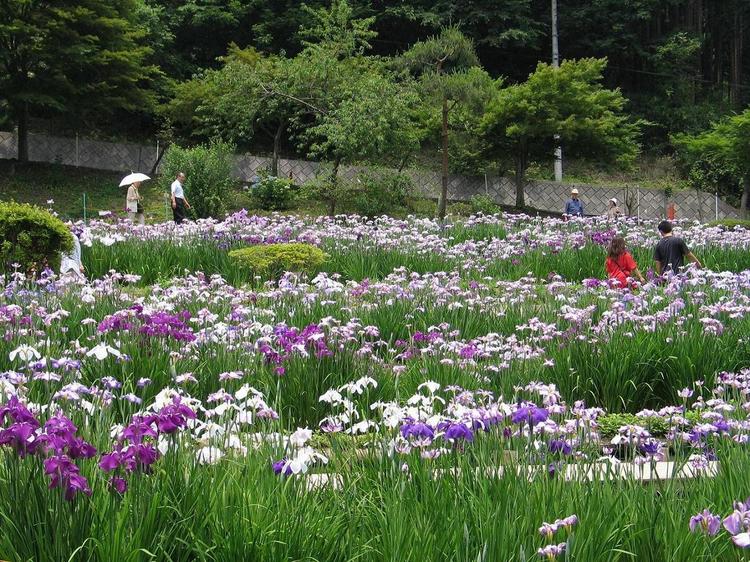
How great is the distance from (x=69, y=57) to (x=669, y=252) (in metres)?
20.8

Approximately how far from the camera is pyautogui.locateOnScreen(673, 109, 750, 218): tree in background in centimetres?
2350

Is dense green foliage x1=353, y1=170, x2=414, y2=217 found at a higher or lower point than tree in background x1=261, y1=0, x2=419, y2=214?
lower

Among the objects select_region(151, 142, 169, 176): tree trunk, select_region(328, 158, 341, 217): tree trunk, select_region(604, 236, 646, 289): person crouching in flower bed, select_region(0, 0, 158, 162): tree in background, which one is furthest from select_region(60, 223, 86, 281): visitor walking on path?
select_region(151, 142, 169, 176): tree trunk

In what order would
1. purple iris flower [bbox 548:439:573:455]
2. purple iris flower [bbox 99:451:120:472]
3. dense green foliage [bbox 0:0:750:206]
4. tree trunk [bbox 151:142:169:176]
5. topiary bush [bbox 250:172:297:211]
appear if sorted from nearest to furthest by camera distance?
purple iris flower [bbox 99:451:120:472] < purple iris flower [bbox 548:439:573:455] < dense green foliage [bbox 0:0:750:206] < topiary bush [bbox 250:172:297:211] < tree trunk [bbox 151:142:169:176]

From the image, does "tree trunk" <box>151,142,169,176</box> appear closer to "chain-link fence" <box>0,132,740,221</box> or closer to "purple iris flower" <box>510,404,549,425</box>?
"chain-link fence" <box>0,132,740,221</box>

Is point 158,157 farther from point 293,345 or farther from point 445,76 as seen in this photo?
point 293,345

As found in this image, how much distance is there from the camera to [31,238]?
974 cm

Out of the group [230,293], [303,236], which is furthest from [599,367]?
[303,236]

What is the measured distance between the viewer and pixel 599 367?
5242 millimetres

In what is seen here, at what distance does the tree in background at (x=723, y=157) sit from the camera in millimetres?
23500

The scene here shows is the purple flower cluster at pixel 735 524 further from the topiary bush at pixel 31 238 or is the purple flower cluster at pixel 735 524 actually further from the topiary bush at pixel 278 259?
the topiary bush at pixel 31 238

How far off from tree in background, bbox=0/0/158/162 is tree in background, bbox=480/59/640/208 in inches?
473

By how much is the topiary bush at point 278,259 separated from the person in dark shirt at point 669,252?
4.15 metres

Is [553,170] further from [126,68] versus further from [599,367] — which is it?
[599,367]
